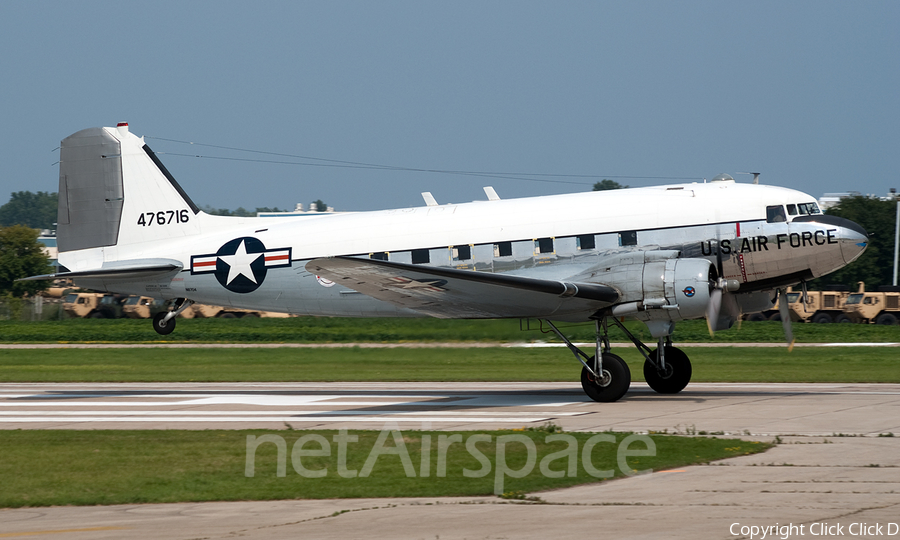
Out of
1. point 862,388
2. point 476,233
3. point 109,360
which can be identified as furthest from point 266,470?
point 109,360

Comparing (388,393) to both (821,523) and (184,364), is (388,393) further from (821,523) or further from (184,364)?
(821,523)

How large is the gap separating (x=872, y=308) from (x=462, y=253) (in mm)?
40802

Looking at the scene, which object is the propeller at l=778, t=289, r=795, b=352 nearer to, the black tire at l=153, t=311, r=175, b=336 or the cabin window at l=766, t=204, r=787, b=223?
the cabin window at l=766, t=204, r=787, b=223

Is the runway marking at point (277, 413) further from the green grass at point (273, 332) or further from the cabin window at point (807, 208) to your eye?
the green grass at point (273, 332)

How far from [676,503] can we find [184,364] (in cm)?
2651

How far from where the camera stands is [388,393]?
76.5 feet

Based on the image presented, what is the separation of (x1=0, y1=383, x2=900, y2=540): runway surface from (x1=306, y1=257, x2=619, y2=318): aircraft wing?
2049mm

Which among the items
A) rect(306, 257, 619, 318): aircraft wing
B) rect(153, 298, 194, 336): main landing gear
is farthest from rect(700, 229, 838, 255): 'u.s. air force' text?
rect(153, 298, 194, 336): main landing gear

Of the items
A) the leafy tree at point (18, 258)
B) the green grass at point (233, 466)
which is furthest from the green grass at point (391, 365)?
the leafy tree at point (18, 258)

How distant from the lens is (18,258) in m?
91.5

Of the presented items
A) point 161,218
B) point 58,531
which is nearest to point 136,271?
point 161,218

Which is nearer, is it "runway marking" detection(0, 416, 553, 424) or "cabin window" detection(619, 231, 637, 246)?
"runway marking" detection(0, 416, 553, 424)

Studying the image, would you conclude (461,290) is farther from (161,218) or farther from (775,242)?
(161,218)

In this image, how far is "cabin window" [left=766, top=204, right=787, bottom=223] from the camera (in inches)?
768
